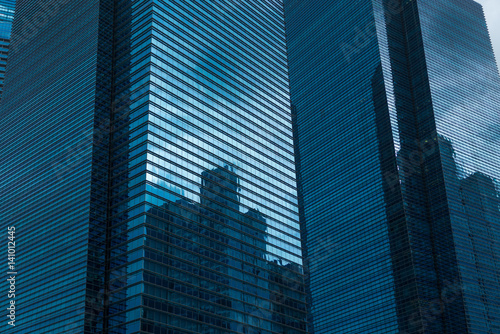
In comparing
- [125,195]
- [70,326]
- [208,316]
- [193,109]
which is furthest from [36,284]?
[193,109]

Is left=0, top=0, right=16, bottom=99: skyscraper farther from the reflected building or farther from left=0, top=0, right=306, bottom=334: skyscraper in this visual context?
the reflected building

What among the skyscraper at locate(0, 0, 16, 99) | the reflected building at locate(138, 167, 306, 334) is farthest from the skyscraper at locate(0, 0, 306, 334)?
the skyscraper at locate(0, 0, 16, 99)

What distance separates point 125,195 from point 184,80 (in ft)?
93.0

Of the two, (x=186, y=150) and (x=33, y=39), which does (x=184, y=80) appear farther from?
(x=33, y=39)

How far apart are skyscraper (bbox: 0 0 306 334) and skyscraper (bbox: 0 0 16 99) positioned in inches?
1185

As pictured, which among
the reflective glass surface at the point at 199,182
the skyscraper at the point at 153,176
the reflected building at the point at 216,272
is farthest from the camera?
the skyscraper at the point at 153,176

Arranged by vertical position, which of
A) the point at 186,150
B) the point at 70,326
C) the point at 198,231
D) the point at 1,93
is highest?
the point at 1,93

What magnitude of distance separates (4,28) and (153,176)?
111038 mm

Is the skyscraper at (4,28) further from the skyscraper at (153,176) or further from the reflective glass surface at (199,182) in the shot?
the reflective glass surface at (199,182)

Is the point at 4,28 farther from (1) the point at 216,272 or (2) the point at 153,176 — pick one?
(1) the point at 216,272

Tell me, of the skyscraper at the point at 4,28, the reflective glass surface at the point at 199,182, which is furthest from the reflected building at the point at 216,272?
the skyscraper at the point at 4,28

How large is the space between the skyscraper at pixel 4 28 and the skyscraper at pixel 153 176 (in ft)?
98.8

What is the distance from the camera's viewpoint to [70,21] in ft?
499

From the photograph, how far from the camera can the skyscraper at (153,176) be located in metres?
106
